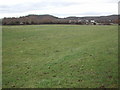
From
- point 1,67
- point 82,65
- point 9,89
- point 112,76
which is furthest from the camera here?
point 1,67

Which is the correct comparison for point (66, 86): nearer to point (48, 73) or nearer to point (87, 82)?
point (87, 82)

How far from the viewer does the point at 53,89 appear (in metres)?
9.27

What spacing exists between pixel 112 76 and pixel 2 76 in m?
7.07

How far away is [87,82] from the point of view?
32.4 feet

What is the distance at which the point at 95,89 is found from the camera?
8.97 m

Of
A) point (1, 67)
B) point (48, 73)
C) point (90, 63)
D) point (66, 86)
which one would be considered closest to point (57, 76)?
point (48, 73)

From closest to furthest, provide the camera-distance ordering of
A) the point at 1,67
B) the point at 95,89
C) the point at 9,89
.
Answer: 1. the point at 95,89
2. the point at 9,89
3. the point at 1,67

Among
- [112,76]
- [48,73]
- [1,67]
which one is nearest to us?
[112,76]

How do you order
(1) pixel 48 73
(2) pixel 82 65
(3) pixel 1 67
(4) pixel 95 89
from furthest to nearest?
(3) pixel 1 67
(2) pixel 82 65
(1) pixel 48 73
(4) pixel 95 89

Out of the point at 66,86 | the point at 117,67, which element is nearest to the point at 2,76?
the point at 66,86

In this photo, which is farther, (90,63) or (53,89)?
(90,63)

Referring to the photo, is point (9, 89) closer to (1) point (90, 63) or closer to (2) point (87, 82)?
(2) point (87, 82)

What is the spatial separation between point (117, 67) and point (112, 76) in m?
2.02

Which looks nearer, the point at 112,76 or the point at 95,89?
the point at 95,89
